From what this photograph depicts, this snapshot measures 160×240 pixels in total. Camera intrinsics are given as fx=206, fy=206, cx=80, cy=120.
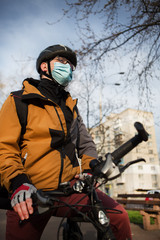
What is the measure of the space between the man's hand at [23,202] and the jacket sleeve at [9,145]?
15 centimetres

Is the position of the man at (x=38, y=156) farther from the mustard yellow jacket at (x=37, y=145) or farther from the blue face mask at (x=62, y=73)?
the blue face mask at (x=62, y=73)

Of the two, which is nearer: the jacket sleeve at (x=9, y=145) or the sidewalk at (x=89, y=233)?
the jacket sleeve at (x=9, y=145)

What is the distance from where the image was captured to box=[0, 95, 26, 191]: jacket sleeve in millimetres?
1484

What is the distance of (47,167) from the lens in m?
1.72

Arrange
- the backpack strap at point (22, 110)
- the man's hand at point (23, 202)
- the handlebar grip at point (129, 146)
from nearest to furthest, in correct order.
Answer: the handlebar grip at point (129, 146) < the man's hand at point (23, 202) < the backpack strap at point (22, 110)

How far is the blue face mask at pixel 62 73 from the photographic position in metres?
2.33

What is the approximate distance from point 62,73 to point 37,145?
96cm

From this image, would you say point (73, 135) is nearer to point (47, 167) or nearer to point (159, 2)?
point (47, 167)

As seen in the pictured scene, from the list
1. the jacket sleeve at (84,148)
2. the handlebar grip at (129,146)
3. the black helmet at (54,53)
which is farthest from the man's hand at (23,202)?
the black helmet at (54,53)

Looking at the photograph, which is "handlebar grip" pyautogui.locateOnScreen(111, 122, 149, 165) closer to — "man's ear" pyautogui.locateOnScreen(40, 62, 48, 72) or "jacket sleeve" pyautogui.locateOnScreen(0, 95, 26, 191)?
"jacket sleeve" pyautogui.locateOnScreen(0, 95, 26, 191)

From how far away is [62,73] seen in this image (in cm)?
234

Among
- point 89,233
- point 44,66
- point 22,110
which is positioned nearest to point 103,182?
point 22,110

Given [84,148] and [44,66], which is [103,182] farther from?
[44,66]

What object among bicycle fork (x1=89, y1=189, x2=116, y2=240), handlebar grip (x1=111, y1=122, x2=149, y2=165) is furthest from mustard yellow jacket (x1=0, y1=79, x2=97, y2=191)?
handlebar grip (x1=111, y1=122, x2=149, y2=165)
